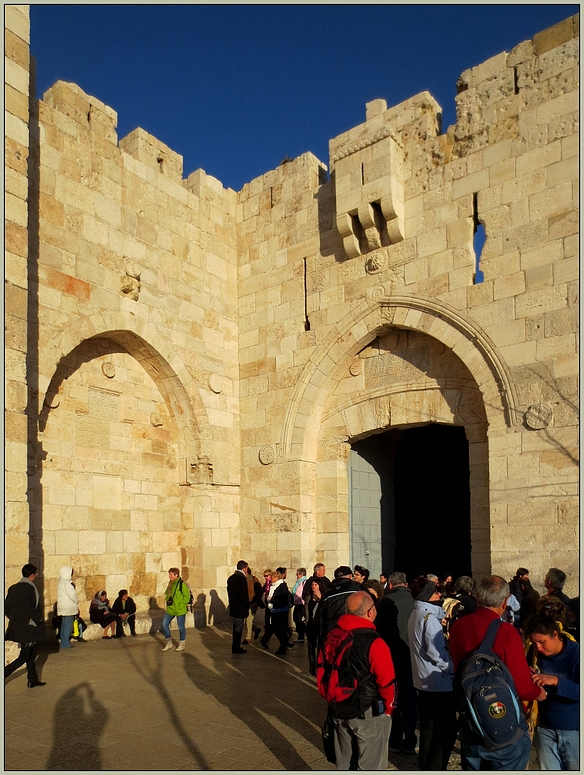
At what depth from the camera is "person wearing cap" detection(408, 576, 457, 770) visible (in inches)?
142

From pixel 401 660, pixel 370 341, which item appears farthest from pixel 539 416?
pixel 401 660

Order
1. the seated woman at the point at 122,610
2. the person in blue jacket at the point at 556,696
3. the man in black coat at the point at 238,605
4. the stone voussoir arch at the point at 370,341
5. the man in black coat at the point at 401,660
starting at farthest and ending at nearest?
the seated woman at the point at 122,610 < the stone voussoir arch at the point at 370,341 < the man in black coat at the point at 238,605 < the man in black coat at the point at 401,660 < the person in blue jacket at the point at 556,696

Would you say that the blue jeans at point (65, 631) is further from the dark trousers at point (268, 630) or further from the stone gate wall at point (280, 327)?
the dark trousers at point (268, 630)

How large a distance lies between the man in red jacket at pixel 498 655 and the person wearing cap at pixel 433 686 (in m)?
0.52

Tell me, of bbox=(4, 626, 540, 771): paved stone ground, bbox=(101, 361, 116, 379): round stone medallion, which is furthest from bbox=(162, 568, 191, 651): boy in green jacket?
bbox=(101, 361, 116, 379): round stone medallion

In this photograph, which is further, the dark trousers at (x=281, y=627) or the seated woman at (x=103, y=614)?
the seated woman at (x=103, y=614)

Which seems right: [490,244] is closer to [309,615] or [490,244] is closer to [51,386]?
[309,615]

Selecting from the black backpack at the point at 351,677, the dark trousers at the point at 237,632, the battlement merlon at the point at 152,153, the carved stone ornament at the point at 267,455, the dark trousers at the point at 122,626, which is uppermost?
the battlement merlon at the point at 152,153

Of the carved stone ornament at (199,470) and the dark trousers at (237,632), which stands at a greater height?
the carved stone ornament at (199,470)

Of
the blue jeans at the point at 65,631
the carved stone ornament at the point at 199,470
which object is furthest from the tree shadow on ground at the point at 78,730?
the carved stone ornament at the point at 199,470

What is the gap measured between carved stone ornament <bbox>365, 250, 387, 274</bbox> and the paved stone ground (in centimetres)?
529

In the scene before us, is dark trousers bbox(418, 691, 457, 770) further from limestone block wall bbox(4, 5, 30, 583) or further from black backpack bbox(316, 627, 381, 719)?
limestone block wall bbox(4, 5, 30, 583)

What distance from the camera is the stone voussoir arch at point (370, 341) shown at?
26.4 feet

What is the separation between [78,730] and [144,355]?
6.02 meters
